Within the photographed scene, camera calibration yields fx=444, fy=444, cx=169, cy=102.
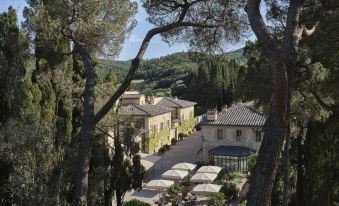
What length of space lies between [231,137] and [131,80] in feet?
94.9

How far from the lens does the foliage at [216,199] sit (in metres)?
24.8

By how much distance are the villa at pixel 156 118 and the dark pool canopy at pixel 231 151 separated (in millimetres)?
5954

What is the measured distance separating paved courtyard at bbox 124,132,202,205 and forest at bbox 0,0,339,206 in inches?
433

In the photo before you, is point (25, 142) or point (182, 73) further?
point (182, 73)

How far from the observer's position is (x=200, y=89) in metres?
75.0

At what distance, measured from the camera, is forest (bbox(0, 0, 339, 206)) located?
7664 millimetres

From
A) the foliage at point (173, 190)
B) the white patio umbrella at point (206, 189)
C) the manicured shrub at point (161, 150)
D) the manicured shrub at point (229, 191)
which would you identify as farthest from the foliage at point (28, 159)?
the manicured shrub at point (161, 150)

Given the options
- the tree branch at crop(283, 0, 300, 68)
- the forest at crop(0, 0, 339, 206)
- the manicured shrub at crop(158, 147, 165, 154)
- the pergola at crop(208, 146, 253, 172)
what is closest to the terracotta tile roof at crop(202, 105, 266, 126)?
the pergola at crop(208, 146, 253, 172)

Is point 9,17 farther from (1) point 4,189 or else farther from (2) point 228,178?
(2) point 228,178

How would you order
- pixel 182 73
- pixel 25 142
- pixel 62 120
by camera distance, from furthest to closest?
pixel 182 73, pixel 62 120, pixel 25 142

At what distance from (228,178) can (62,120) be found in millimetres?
17843

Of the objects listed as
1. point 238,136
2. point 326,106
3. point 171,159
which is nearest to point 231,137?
point 238,136

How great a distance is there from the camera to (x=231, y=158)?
1432 inches

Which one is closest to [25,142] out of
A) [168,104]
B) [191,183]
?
[191,183]
